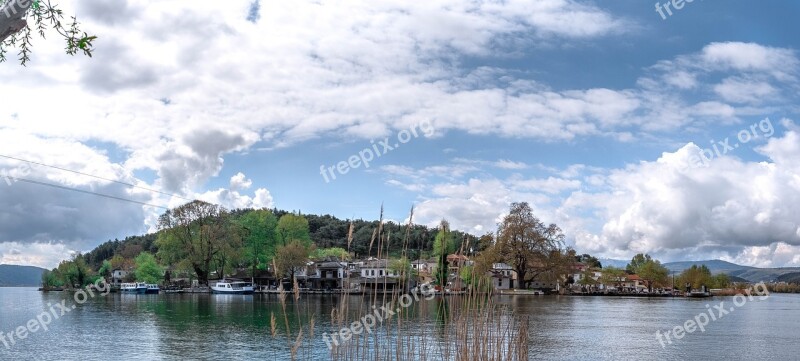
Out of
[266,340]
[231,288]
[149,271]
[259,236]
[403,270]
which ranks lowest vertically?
[231,288]

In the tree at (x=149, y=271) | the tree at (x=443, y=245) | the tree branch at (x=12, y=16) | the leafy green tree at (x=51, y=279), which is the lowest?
the leafy green tree at (x=51, y=279)

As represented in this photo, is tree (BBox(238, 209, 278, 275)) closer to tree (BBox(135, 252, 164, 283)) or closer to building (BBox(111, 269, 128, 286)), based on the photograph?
tree (BBox(135, 252, 164, 283))

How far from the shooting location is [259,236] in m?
93.2

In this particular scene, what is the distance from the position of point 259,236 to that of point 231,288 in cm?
943

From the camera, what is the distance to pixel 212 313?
45062 mm

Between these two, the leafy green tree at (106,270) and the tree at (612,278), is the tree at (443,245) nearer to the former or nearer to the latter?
the tree at (612,278)

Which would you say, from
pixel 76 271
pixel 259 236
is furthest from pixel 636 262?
pixel 76 271

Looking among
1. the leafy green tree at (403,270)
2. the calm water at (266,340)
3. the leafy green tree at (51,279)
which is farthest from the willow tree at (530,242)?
the leafy green tree at (51,279)

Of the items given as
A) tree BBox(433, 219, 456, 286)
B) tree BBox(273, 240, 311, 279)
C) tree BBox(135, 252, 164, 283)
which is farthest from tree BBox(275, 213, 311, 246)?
tree BBox(433, 219, 456, 286)

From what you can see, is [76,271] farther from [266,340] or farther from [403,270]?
[403,270]

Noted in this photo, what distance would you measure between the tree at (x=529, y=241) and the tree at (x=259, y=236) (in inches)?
1306

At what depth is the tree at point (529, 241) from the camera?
87.8 meters

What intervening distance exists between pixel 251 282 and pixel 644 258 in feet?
293

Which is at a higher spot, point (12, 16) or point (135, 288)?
point (12, 16)
